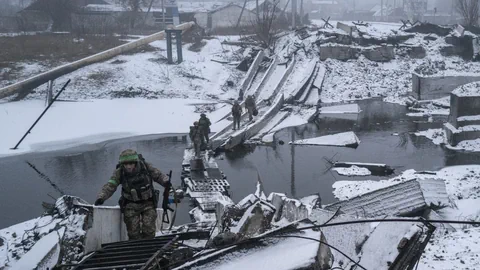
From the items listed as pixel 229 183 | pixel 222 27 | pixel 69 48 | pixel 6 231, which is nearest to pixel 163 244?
pixel 6 231

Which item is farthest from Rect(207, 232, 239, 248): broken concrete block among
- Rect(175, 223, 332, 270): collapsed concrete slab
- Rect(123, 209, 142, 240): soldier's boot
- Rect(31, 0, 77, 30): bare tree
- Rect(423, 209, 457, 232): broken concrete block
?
Rect(31, 0, 77, 30): bare tree

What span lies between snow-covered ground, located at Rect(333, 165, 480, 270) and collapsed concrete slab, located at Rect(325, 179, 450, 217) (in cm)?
29

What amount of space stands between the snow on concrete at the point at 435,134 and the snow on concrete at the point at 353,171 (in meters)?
4.20

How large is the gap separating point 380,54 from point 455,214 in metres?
22.5

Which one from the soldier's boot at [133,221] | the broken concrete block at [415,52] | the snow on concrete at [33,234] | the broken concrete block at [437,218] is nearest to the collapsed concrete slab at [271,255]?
the soldier's boot at [133,221]

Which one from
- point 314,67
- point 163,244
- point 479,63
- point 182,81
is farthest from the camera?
point 479,63

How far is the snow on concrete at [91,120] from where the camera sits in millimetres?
15966

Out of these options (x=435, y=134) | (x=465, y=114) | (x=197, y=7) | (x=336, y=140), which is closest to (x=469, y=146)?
(x=465, y=114)

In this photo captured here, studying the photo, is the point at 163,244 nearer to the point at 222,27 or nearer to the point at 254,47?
the point at 254,47

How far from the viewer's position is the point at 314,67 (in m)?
25.9

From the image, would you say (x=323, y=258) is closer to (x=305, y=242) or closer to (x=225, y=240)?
(x=305, y=242)

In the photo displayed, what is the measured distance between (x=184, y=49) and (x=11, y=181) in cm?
1963

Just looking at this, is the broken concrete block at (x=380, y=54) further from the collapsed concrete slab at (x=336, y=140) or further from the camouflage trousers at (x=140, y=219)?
the camouflage trousers at (x=140, y=219)

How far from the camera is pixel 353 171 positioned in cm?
1227
